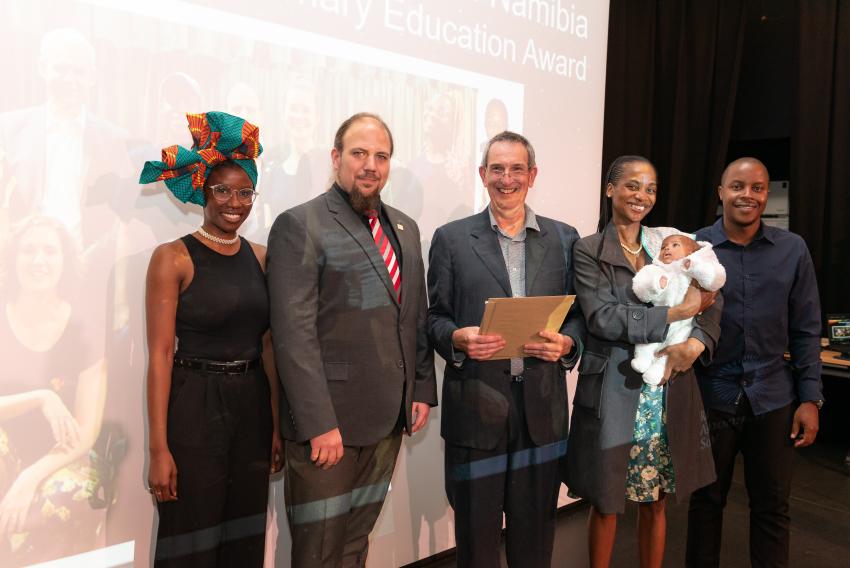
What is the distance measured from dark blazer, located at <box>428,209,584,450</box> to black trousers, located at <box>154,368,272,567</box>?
0.69m

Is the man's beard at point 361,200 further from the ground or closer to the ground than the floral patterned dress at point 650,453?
further from the ground

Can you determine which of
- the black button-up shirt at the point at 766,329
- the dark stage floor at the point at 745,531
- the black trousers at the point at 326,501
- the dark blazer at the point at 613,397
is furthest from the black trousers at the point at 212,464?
the black button-up shirt at the point at 766,329

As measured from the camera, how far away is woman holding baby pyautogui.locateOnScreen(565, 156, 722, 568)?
2.12 metres

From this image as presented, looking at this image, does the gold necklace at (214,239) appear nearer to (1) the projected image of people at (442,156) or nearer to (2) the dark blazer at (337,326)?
(2) the dark blazer at (337,326)

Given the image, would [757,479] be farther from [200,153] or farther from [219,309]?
[200,153]

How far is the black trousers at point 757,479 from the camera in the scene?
7.80 ft

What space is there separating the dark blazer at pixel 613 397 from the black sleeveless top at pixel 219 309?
3.82 feet

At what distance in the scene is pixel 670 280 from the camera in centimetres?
209

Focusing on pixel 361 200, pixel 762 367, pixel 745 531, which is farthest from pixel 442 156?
pixel 745 531

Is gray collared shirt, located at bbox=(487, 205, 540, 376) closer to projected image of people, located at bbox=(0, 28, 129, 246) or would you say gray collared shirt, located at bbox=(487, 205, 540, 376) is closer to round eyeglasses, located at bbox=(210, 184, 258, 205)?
round eyeglasses, located at bbox=(210, 184, 258, 205)

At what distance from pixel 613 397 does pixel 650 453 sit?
258 millimetres

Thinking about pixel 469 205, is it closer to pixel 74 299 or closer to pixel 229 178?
pixel 229 178

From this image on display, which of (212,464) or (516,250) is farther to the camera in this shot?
(516,250)

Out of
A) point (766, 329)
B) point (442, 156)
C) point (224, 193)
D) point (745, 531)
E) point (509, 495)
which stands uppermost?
point (442, 156)
